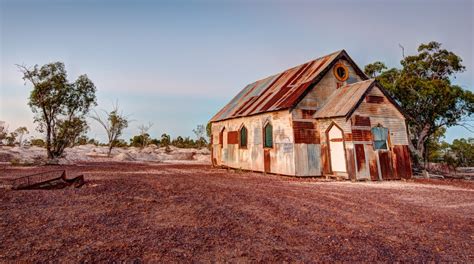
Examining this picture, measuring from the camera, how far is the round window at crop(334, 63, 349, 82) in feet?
59.3

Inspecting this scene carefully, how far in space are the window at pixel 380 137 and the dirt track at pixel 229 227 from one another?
6.07 meters

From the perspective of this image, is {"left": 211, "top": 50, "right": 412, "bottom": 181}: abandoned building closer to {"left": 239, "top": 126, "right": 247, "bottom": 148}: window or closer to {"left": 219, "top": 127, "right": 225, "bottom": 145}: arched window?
{"left": 239, "top": 126, "right": 247, "bottom": 148}: window

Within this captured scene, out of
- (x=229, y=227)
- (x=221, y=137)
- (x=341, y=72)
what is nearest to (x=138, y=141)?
(x=221, y=137)

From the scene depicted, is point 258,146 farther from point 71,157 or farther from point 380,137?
point 71,157

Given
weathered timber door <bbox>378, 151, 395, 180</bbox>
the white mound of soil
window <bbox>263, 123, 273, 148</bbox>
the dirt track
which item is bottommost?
the dirt track

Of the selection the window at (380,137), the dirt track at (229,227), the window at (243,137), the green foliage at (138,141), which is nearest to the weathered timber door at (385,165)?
the window at (380,137)

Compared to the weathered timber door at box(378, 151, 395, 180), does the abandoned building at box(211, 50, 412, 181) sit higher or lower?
higher

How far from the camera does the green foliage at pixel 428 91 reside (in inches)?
784

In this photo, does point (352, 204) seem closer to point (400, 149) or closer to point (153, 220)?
point (153, 220)

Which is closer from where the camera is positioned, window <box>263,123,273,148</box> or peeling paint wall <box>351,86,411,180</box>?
peeling paint wall <box>351,86,411,180</box>

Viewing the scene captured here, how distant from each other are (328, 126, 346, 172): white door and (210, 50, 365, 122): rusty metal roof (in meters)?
2.90

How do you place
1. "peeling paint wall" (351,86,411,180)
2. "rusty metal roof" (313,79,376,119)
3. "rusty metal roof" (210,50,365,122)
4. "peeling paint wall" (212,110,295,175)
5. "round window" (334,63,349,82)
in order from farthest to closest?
"round window" (334,63,349,82)
"rusty metal roof" (210,50,365,122)
"peeling paint wall" (212,110,295,175)
"rusty metal roof" (313,79,376,119)
"peeling paint wall" (351,86,411,180)

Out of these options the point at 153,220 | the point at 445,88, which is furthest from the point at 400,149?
the point at 153,220

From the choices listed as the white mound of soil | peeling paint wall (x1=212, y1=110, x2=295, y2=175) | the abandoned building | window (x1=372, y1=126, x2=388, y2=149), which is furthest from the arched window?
window (x1=372, y1=126, x2=388, y2=149)
